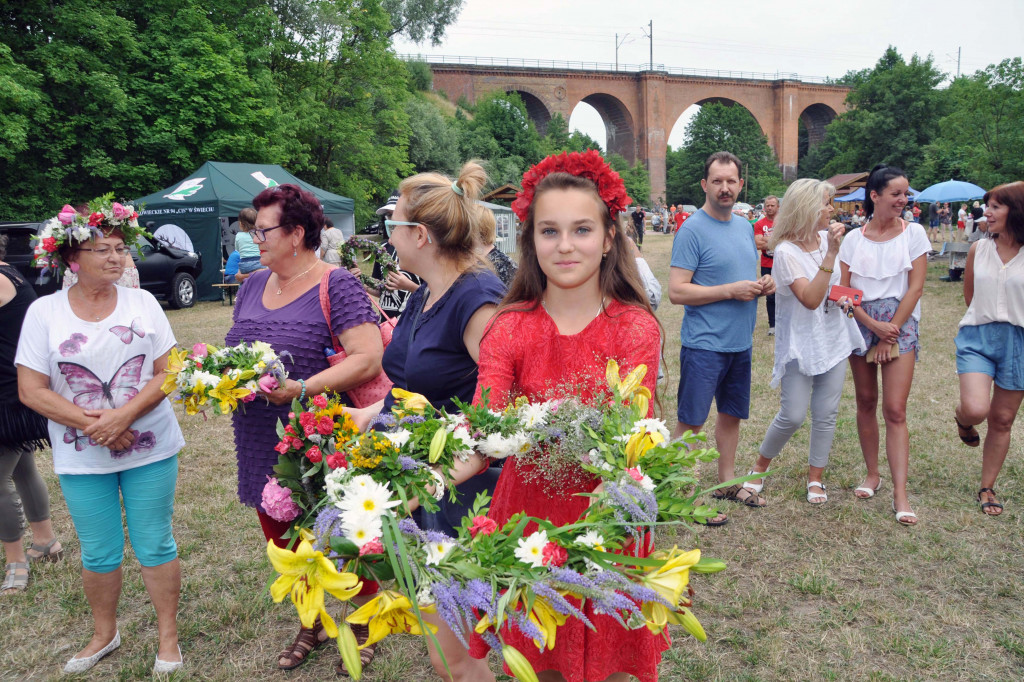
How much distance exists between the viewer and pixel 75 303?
317cm

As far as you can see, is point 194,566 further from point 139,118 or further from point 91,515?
point 139,118

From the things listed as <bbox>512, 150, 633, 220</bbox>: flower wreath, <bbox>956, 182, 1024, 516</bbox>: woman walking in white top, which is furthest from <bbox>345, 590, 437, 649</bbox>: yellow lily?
<bbox>956, 182, 1024, 516</bbox>: woman walking in white top

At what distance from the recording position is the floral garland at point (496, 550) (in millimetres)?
1455

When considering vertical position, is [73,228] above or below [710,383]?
above

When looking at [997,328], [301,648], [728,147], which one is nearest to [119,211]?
[301,648]

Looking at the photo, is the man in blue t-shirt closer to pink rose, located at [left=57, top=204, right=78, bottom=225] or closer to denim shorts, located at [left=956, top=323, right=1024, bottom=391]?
denim shorts, located at [left=956, top=323, right=1024, bottom=391]

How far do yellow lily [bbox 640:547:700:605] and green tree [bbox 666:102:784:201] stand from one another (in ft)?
207

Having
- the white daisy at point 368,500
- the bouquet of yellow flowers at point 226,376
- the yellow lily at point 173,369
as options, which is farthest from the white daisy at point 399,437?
the yellow lily at point 173,369

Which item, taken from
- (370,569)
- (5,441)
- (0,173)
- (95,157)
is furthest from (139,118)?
(370,569)

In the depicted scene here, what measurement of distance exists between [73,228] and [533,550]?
8.70 feet

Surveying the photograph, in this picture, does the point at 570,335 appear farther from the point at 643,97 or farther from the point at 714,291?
the point at 643,97

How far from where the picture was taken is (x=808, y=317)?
462cm

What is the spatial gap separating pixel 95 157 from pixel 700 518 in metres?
21.9

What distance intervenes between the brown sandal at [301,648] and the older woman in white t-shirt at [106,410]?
0.51 m
